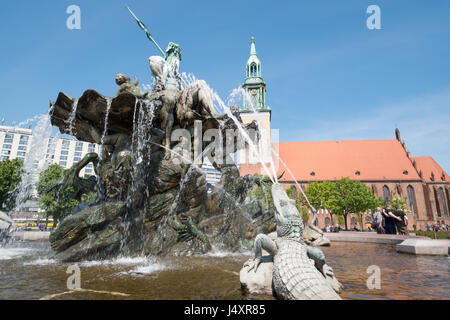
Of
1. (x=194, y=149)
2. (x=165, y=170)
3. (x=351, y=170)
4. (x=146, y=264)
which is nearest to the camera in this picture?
(x=146, y=264)

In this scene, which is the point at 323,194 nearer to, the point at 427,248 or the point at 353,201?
the point at 353,201

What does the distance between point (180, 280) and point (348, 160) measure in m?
59.1

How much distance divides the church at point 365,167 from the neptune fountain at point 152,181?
37804 millimetres

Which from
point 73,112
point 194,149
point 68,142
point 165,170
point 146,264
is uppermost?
point 68,142

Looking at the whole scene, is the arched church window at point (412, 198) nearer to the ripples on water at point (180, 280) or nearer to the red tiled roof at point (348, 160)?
the red tiled roof at point (348, 160)

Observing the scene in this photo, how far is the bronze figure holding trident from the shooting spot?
9.35 m

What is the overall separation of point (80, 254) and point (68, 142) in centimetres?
10269

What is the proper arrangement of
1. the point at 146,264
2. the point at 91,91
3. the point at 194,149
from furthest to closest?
the point at 194,149
the point at 91,91
the point at 146,264

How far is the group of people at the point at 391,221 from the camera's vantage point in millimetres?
11000

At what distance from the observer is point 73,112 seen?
7.38 m

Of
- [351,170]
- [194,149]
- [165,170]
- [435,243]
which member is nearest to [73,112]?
[165,170]

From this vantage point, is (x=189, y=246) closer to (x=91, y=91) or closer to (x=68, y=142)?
(x=91, y=91)

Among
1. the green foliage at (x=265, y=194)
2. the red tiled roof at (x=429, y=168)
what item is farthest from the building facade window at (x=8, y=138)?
the red tiled roof at (x=429, y=168)

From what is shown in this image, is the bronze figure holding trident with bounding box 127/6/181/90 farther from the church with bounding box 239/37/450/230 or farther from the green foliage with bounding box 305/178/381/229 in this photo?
the church with bounding box 239/37/450/230
